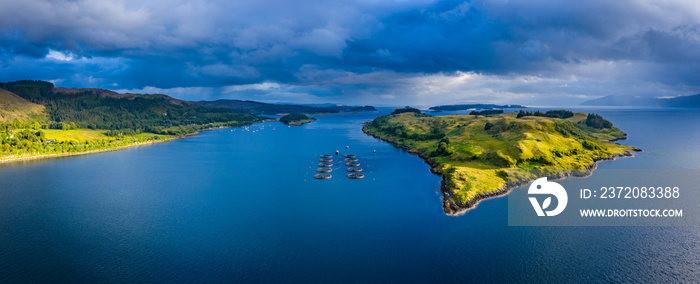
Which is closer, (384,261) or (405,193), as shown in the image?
(384,261)

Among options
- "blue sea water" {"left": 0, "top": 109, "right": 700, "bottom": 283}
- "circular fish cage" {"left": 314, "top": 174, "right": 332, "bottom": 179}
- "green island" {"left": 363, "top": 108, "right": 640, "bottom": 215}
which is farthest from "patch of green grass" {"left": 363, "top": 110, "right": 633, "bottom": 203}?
"circular fish cage" {"left": 314, "top": 174, "right": 332, "bottom": 179}

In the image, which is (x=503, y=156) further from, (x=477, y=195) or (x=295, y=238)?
(x=295, y=238)

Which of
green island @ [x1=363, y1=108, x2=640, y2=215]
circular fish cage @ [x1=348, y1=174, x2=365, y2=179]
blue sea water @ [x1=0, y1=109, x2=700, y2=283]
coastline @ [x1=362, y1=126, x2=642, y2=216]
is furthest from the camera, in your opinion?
circular fish cage @ [x1=348, y1=174, x2=365, y2=179]

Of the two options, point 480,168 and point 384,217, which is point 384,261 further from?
point 480,168

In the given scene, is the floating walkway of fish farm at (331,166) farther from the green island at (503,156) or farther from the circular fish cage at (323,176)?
the green island at (503,156)

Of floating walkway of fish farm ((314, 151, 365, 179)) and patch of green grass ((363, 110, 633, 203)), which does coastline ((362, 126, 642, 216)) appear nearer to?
patch of green grass ((363, 110, 633, 203))

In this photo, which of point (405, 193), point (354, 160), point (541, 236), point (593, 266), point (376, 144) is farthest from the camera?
point (376, 144)

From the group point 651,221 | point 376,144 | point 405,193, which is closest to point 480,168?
point 405,193

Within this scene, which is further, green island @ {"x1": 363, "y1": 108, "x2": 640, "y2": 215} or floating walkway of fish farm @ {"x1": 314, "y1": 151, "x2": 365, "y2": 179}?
floating walkway of fish farm @ {"x1": 314, "y1": 151, "x2": 365, "y2": 179}

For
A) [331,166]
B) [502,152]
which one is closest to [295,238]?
[331,166]
